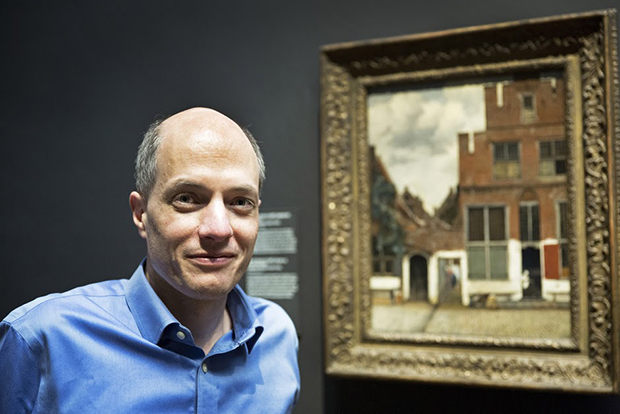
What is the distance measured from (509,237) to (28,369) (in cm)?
196

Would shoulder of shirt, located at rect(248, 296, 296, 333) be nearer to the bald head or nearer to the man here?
the man

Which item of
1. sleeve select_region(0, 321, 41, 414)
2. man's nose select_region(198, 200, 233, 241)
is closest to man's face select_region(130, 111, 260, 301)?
man's nose select_region(198, 200, 233, 241)

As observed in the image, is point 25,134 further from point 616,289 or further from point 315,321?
point 616,289

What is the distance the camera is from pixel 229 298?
2.05m

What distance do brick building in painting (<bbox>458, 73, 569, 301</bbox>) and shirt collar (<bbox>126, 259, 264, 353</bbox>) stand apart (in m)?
1.17

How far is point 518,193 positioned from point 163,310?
5.44 feet

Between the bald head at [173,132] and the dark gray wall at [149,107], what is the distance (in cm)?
135

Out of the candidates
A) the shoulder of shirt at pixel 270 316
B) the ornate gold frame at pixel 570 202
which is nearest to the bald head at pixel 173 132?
the shoulder of shirt at pixel 270 316

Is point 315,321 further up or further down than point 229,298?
further down

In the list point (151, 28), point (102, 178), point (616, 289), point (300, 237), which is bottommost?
point (616, 289)

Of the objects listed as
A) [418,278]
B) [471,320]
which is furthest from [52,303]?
[471,320]

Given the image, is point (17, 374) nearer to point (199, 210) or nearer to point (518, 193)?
point (199, 210)

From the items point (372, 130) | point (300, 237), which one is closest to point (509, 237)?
point (372, 130)

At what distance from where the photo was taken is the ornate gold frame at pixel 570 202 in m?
2.46
